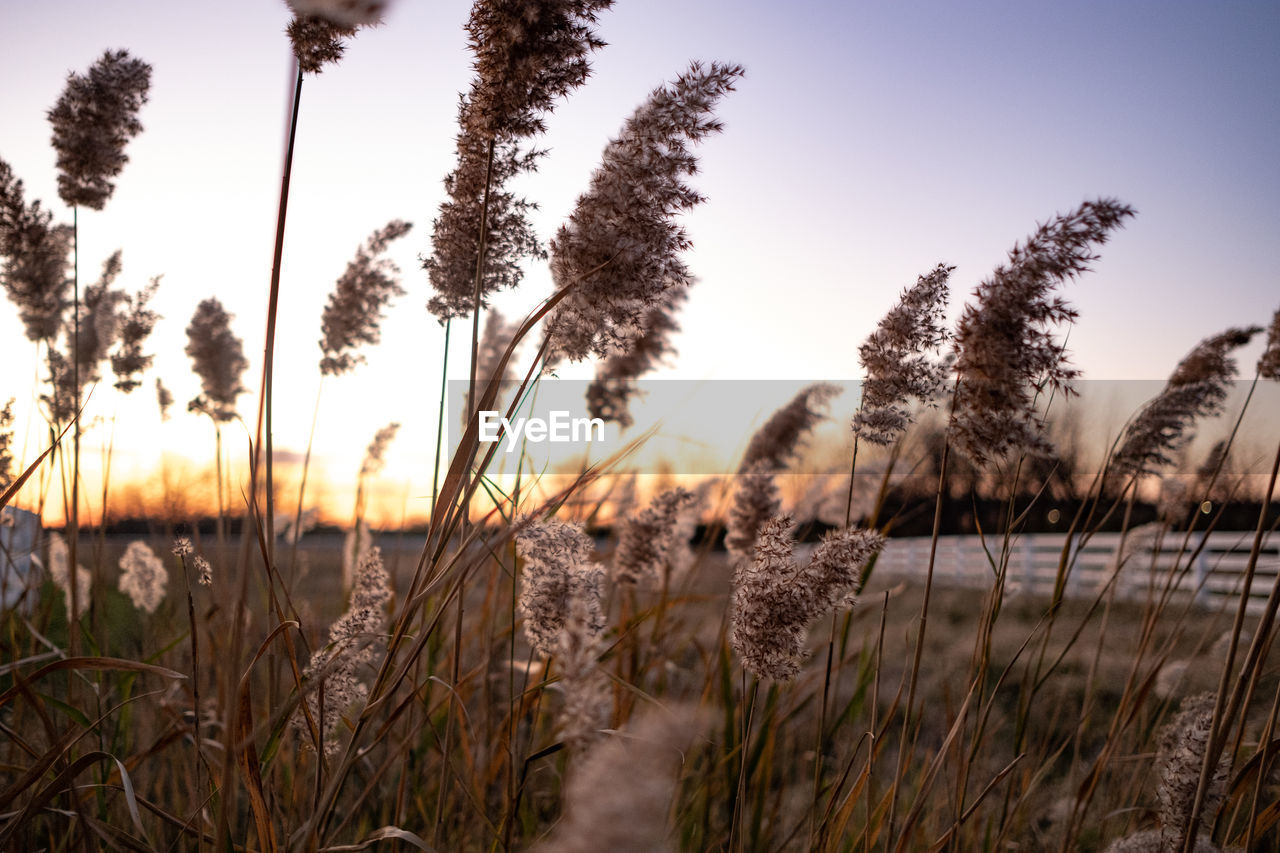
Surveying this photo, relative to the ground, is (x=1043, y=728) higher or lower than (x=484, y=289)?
lower

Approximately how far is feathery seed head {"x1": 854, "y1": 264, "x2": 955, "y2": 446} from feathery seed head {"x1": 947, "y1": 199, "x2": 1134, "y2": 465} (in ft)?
0.42

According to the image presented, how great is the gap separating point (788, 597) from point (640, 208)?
2.08 feet

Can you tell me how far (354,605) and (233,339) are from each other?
76.5 inches

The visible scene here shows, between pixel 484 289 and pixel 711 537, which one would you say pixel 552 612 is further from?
pixel 711 537

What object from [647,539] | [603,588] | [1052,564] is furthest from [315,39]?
[1052,564]

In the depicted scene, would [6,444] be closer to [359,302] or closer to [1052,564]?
[359,302]

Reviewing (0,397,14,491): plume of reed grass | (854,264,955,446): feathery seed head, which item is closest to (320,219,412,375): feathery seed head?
(0,397,14,491): plume of reed grass

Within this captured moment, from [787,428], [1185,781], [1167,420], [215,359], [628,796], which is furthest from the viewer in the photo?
[215,359]

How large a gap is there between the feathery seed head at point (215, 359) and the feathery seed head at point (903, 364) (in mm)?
2385

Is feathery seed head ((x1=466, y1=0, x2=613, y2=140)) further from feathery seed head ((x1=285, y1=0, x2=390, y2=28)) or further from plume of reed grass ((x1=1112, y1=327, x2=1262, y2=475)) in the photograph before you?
plume of reed grass ((x1=1112, y1=327, x2=1262, y2=475))

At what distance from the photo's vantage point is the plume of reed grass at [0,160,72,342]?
2354 mm

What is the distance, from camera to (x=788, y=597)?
117cm

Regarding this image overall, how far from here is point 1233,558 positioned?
11.2 meters

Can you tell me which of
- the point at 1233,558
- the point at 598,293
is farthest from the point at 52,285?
the point at 1233,558
